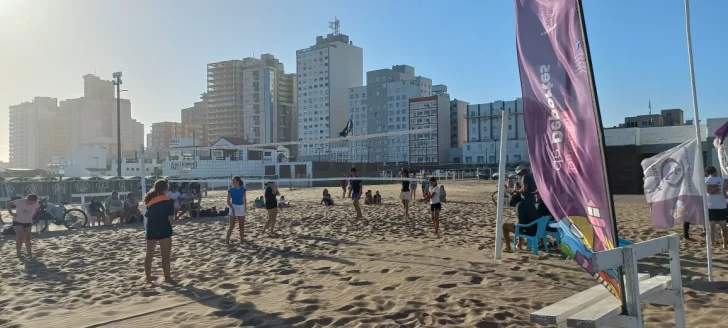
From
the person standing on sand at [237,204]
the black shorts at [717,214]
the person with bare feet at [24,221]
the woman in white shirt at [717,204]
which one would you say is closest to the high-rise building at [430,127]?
the person standing on sand at [237,204]

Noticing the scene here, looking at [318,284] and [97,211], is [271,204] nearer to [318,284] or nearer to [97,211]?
[318,284]

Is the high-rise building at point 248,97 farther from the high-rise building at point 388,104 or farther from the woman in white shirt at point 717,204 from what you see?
the woman in white shirt at point 717,204

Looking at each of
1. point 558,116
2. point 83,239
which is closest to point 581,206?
point 558,116

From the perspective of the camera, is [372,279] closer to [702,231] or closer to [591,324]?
[591,324]

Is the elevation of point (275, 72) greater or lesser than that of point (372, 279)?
greater

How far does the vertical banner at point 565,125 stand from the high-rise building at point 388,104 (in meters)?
82.7

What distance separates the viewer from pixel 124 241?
10016 millimetres

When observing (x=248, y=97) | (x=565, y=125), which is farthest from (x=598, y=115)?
(x=248, y=97)

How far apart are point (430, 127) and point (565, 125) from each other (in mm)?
85038

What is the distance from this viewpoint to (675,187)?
6.91 metres

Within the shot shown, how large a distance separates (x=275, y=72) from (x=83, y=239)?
108 meters

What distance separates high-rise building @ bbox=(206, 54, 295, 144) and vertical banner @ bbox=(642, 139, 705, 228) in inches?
4182

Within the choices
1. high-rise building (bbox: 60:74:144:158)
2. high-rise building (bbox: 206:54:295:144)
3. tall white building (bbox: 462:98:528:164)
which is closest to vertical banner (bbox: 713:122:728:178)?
tall white building (bbox: 462:98:528:164)

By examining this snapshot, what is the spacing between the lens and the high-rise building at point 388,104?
8925 cm
